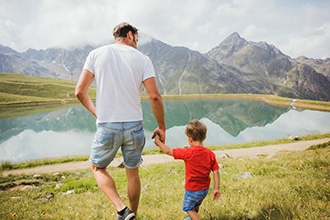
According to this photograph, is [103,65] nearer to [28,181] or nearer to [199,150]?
[199,150]

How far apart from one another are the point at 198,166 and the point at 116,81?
87.2 inches

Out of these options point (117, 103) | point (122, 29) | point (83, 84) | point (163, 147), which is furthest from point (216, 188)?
point (122, 29)

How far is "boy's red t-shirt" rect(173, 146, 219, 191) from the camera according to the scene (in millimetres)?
4121

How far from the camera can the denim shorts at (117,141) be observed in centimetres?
409

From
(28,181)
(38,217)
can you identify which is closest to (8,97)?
(28,181)

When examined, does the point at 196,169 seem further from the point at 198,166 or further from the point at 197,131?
the point at 197,131

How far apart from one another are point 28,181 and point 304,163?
15.7m

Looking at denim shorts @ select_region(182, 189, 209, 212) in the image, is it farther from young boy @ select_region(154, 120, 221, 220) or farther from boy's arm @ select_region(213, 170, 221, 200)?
boy's arm @ select_region(213, 170, 221, 200)

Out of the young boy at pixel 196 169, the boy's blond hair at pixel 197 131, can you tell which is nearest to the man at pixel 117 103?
the boy's blond hair at pixel 197 131

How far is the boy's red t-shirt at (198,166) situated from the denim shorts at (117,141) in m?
0.90

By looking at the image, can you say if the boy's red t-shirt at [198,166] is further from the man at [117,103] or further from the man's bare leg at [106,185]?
the man's bare leg at [106,185]

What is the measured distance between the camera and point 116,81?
419 cm

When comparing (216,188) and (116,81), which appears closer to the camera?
(216,188)

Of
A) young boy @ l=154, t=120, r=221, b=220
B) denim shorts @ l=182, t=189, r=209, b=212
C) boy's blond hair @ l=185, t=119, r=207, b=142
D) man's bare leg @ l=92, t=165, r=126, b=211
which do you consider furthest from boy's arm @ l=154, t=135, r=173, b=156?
man's bare leg @ l=92, t=165, r=126, b=211
